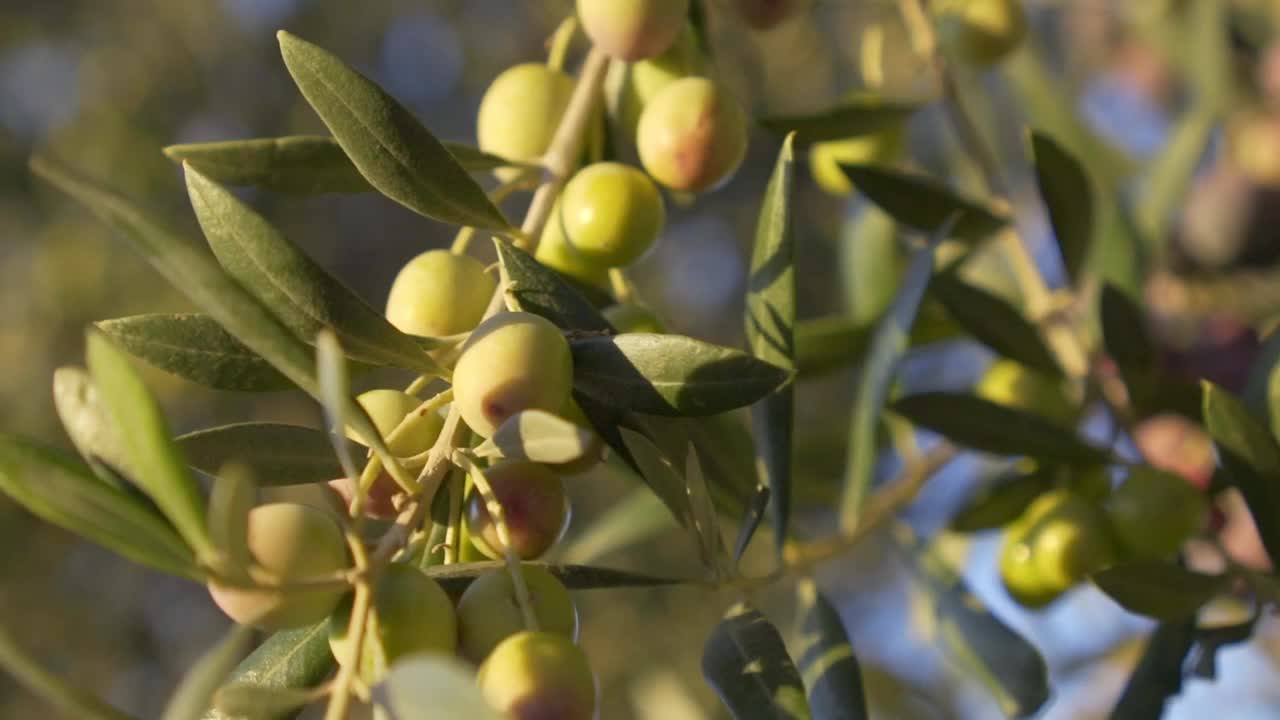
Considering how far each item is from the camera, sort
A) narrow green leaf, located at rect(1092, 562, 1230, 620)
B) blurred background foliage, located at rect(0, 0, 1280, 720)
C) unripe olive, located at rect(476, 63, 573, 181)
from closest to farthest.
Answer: narrow green leaf, located at rect(1092, 562, 1230, 620), unripe olive, located at rect(476, 63, 573, 181), blurred background foliage, located at rect(0, 0, 1280, 720)

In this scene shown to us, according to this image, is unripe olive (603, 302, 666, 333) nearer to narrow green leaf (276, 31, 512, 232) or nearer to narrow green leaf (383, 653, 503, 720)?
narrow green leaf (276, 31, 512, 232)

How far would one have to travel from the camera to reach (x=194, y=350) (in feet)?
2.11

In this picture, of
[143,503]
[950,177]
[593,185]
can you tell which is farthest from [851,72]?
[143,503]

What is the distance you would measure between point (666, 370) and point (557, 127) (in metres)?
0.27

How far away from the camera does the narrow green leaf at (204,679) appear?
46 centimetres

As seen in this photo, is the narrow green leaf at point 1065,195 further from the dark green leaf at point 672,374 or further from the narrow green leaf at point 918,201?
the dark green leaf at point 672,374

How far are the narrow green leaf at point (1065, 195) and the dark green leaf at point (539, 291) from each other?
1.38 feet

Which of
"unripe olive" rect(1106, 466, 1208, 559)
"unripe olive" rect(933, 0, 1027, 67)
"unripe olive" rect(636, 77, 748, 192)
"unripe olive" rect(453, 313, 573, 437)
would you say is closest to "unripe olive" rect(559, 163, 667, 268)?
"unripe olive" rect(636, 77, 748, 192)

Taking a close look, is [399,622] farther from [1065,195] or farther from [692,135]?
[1065,195]

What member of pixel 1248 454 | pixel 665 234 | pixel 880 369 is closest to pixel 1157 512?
pixel 1248 454

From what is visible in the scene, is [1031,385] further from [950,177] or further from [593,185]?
[950,177]

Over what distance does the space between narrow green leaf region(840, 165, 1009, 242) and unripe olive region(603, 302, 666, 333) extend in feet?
0.74

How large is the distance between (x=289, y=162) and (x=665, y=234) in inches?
82.1

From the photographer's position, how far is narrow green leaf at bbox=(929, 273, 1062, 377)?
36.2 inches
